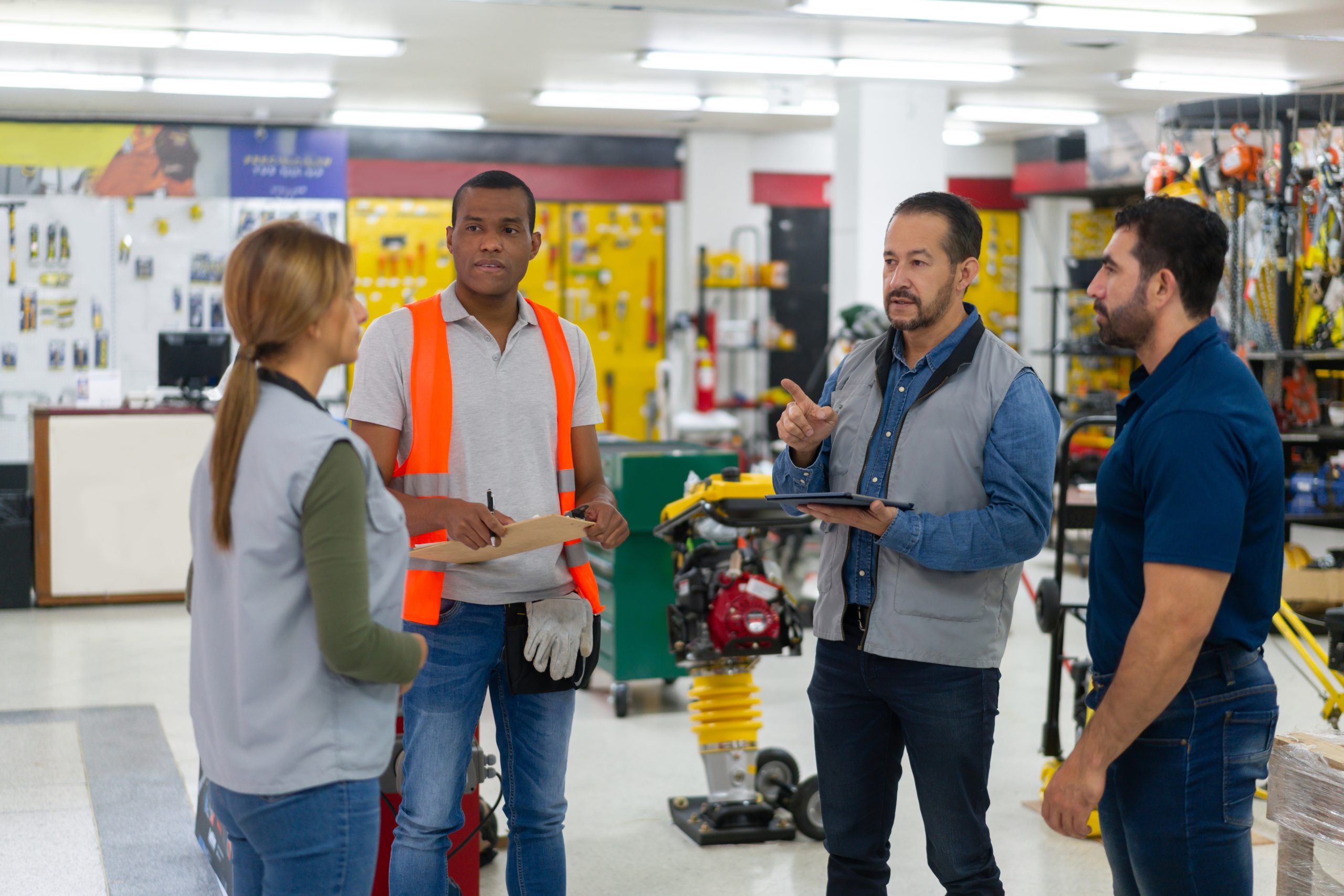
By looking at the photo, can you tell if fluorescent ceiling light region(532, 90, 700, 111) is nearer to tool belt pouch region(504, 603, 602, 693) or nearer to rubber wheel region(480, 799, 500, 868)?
rubber wheel region(480, 799, 500, 868)

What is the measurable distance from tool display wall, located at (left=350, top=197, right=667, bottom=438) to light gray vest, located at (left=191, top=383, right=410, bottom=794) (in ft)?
32.7

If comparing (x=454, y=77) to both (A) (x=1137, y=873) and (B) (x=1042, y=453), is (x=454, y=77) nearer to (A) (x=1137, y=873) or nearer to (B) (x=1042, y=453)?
(B) (x=1042, y=453)

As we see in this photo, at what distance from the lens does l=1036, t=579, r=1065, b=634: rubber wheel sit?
157 inches

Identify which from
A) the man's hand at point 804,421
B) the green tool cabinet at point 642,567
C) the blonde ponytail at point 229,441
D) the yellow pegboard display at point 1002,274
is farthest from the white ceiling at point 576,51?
the blonde ponytail at point 229,441

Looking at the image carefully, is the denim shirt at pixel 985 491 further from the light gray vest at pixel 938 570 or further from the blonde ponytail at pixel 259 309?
the blonde ponytail at pixel 259 309

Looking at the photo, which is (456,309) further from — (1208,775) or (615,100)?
(615,100)

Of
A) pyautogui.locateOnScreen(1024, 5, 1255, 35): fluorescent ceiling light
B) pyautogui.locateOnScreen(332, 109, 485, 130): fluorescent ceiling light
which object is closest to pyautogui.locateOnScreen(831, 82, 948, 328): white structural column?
pyautogui.locateOnScreen(1024, 5, 1255, 35): fluorescent ceiling light

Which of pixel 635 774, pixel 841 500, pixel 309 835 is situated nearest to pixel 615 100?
pixel 635 774

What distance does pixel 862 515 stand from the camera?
7.63 feet

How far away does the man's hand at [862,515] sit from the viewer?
2.29m

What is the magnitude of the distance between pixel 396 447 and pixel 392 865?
0.81 m

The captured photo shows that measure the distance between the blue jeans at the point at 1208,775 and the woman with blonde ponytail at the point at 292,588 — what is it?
1099mm

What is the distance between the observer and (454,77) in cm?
931

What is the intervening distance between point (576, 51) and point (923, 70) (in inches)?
91.9
